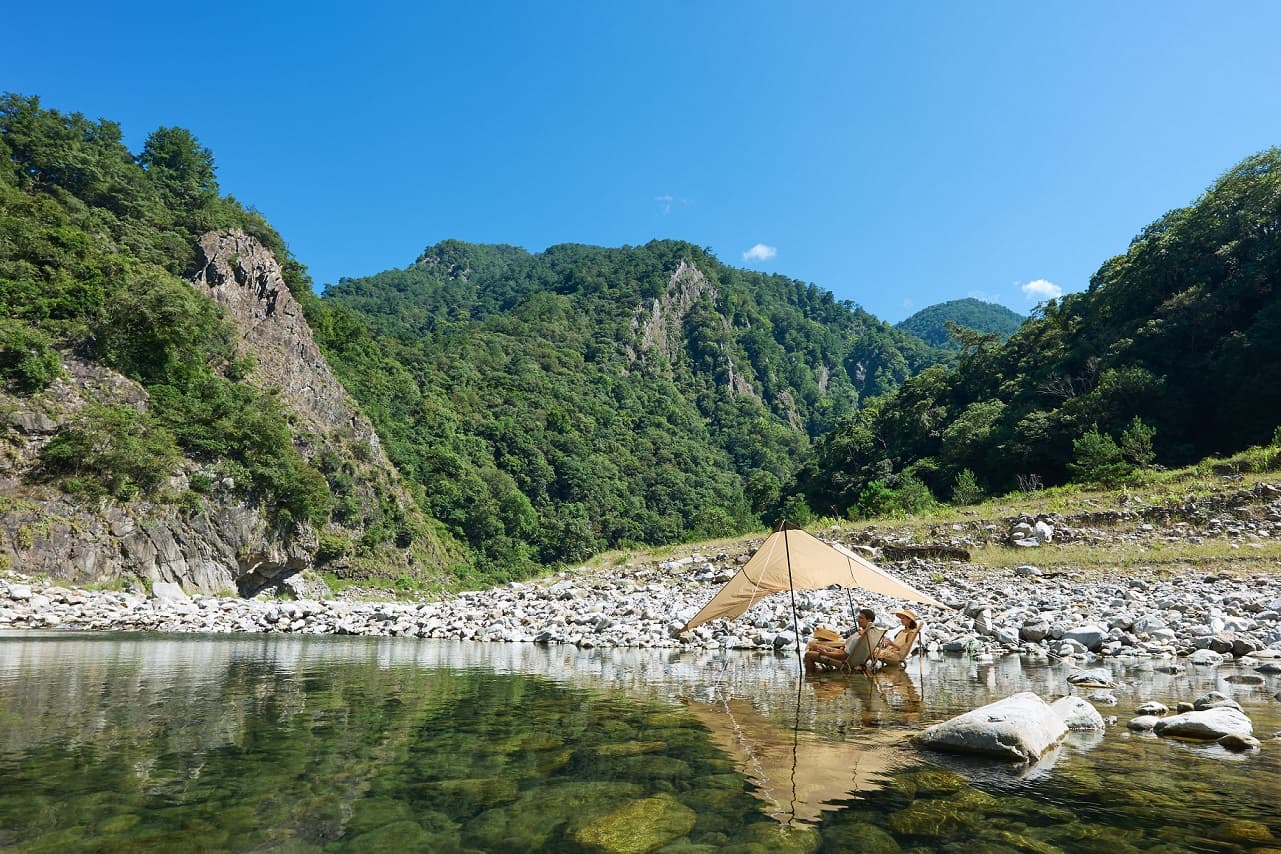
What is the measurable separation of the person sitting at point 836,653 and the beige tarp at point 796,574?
0.55 m

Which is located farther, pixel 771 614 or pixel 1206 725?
pixel 771 614

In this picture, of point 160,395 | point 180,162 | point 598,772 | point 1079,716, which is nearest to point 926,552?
point 1079,716

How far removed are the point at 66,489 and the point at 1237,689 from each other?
42.4 m

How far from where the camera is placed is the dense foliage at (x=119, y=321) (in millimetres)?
34188

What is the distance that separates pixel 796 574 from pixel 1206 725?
587 cm

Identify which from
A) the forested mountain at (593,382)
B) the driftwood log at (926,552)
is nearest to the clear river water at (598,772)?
the driftwood log at (926,552)

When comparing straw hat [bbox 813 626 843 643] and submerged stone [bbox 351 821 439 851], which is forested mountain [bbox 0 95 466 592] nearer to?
straw hat [bbox 813 626 843 643]

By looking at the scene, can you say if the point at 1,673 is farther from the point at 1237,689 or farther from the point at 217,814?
the point at 1237,689

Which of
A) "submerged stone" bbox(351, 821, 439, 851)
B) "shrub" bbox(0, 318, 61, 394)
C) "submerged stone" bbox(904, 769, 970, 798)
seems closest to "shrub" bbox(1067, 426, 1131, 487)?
"submerged stone" bbox(904, 769, 970, 798)

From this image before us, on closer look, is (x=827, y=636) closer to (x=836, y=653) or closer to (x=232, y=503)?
(x=836, y=653)

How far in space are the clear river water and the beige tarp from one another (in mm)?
1673

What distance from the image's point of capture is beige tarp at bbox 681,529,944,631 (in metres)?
10.8

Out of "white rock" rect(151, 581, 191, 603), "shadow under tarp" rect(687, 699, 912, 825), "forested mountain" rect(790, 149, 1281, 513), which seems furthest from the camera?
"forested mountain" rect(790, 149, 1281, 513)

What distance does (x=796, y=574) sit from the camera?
36.8 feet
